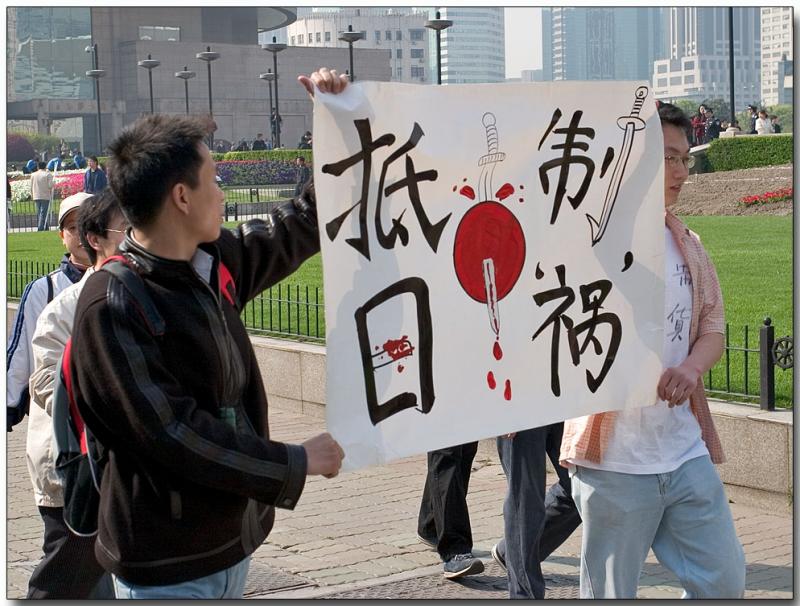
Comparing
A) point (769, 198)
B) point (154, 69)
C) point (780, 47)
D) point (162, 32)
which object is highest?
point (162, 32)

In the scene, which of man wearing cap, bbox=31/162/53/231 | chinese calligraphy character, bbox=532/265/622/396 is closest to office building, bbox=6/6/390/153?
man wearing cap, bbox=31/162/53/231

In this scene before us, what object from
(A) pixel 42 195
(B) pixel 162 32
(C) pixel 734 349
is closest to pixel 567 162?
(C) pixel 734 349

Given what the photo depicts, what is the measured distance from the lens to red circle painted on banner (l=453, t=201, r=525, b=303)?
3328 millimetres

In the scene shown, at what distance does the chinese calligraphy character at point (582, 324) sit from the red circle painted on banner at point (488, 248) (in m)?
0.11

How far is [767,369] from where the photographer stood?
613 centimetres

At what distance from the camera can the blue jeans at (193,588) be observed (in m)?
2.67

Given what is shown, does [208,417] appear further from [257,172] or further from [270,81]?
[270,81]

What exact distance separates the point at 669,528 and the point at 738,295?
6471 millimetres

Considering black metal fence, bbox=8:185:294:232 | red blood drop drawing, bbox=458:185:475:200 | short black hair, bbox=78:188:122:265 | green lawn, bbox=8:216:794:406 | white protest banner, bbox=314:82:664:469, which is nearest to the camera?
white protest banner, bbox=314:82:664:469

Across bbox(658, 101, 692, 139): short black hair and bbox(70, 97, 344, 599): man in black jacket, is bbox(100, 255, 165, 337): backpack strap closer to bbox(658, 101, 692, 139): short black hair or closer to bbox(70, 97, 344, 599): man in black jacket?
bbox(70, 97, 344, 599): man in black jacket

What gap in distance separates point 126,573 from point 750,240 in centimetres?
1311

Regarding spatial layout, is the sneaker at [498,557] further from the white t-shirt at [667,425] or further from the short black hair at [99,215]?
the short black hair at [99,215]

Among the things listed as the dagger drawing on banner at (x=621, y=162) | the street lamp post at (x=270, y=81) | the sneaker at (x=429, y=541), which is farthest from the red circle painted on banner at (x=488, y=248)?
the street lamp post at (x=270, y=81)

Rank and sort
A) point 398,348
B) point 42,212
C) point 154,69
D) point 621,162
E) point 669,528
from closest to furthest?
point 398,348 < point 669,528 < point 621,162 < point 42,212 < point 154,69
